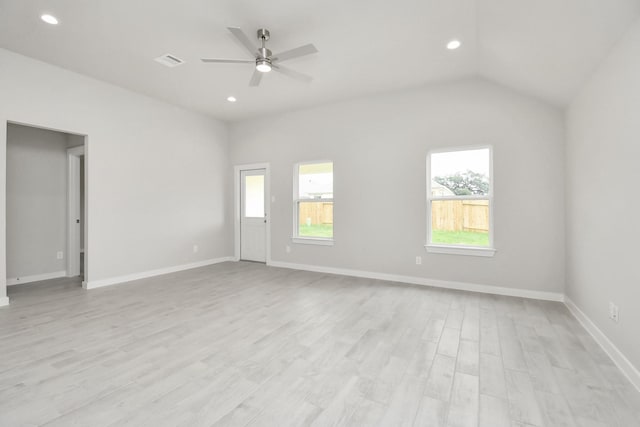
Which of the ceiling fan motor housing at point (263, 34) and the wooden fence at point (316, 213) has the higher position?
the ceiling fan motor housing at point (263, 34)

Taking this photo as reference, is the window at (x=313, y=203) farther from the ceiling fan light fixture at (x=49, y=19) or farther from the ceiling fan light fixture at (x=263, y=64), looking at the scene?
the ceiling fan light fixture at (x=49, y=19)

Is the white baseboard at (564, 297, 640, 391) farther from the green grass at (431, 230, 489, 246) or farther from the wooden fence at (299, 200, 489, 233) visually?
the wooden fence at (299, 200, 489, 233)

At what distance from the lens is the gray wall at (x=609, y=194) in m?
2.03

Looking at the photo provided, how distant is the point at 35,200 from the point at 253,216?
3523mm

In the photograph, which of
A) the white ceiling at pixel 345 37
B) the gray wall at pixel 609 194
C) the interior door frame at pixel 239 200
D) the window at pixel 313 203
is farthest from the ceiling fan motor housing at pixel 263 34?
the interior door frame at pixel 239 200

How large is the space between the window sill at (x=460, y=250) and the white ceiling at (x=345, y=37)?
1992 mm

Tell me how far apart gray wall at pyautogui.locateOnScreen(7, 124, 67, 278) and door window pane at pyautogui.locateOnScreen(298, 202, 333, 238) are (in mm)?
4111

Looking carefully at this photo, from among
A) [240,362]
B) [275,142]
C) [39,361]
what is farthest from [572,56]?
[39,361]

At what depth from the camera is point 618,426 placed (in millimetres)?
1559

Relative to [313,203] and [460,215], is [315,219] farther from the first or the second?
[460,215]

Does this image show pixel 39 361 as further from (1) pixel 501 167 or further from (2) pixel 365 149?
(1) pixel 501 167

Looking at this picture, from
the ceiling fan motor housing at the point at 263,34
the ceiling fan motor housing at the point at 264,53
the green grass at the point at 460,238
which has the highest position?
the ceiling fan motor housing at the point at 263,34

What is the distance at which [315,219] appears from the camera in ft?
18.1

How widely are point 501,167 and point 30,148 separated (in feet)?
23.1
